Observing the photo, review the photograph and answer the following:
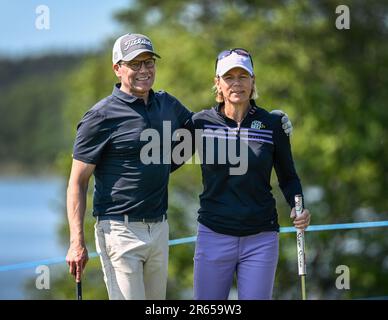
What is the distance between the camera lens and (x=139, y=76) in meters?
5.30

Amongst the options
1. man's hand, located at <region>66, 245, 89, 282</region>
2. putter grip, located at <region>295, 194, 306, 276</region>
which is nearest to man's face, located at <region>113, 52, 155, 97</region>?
man's hand, located at <region>66, 245, 89, 282</region>

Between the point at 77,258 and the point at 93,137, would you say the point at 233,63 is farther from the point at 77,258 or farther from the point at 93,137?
the point at 77,258

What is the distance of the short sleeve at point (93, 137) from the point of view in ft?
17.0

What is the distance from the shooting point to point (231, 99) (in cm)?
531

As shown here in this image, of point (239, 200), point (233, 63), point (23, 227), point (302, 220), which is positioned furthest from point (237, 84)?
point (23, 227)

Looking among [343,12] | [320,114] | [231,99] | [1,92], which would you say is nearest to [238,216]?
[231,99]

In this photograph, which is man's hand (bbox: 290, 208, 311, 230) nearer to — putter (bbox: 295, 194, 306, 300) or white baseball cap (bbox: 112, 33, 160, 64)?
putter (bbox: 295, 194, 306, 300)

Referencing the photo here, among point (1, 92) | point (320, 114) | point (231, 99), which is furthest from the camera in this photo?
point (1, 92)

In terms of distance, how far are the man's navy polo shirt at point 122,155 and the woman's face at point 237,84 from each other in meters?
0.39

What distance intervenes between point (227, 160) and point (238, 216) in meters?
0.29

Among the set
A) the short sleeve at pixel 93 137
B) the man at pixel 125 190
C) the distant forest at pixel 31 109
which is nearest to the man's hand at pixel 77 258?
the man at pixel 125 190

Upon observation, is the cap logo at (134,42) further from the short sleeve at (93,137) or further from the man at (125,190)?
the short sleeve at (93,137)
